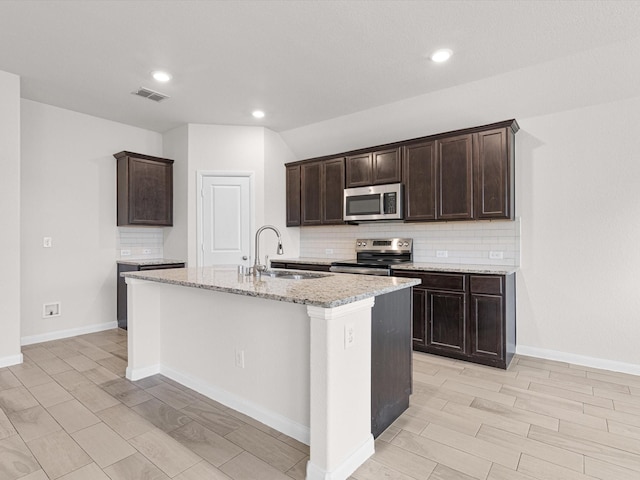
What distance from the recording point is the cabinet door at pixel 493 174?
3.52m

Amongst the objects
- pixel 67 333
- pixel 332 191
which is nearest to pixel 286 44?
pixel 332 191

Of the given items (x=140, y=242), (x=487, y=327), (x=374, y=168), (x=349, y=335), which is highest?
(x=374, y=168)

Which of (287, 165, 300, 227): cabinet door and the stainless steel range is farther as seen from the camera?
(287, 165, 300, 227): cabinet door

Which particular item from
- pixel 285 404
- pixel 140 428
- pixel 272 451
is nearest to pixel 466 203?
pixel 285 404

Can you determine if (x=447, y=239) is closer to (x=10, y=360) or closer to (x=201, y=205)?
(x=201, y=205)

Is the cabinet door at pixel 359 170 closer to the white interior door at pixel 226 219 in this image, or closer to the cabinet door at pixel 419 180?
the cabinet door at pixel 419 180

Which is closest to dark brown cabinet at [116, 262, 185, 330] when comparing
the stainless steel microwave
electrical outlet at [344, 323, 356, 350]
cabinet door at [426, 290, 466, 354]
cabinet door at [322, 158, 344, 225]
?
cabinet door at [322, 158, 344, 225]

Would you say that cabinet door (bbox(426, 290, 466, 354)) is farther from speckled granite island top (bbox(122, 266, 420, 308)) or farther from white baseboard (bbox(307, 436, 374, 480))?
white baseboard (bbox(307, 436, 374, 480))

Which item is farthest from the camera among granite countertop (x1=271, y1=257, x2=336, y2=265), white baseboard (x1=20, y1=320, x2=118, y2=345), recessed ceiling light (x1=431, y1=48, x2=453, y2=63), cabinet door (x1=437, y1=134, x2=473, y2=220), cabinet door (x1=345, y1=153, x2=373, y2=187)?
granite countertop (x1=271, y1=257, x2=336, y2=265)

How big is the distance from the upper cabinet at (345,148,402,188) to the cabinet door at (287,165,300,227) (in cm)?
87

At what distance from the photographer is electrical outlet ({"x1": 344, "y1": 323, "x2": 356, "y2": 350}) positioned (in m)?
1.84

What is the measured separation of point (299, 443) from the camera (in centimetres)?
212

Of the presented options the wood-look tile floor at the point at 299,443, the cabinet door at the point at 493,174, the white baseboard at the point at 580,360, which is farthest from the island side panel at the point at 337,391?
the white baseboard at the point at 580,360

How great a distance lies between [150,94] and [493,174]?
3667mm
